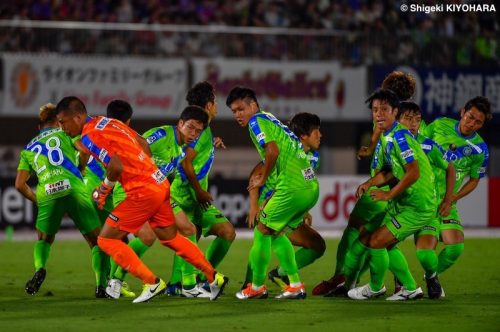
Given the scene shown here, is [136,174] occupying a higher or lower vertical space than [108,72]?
lower

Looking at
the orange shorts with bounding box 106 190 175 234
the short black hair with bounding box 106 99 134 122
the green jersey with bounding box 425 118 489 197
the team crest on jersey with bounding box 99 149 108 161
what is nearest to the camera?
the team crest on jersey with bounding box 99 149 108 161

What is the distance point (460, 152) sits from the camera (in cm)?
1170

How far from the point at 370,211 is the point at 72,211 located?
10.4 ft

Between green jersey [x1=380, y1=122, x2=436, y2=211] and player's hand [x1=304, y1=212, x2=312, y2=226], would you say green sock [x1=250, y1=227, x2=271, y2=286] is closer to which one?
player's hand [x1=304, y1=212, x2=312, y2=226]

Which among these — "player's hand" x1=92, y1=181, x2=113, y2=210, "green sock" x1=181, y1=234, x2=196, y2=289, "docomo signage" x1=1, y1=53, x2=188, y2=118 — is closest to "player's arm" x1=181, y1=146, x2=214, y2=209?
"green sock" x1=181, y1=234, x2=196, y2=289

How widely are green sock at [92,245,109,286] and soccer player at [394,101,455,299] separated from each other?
3.06 meters

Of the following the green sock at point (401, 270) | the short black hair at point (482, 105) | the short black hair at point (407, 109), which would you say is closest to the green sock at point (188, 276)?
the green sock at point (401, 270)

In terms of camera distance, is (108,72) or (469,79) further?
(469,79)

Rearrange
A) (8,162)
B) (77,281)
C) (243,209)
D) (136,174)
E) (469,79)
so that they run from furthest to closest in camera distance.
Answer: (469,79)
(8,162)
(243,209)
(77,281)
(136,174)

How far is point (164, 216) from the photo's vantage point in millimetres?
9836

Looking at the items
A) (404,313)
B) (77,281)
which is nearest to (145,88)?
(77,281)

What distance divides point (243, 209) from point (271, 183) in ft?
36.5

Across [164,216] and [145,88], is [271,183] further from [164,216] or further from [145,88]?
[145,88]

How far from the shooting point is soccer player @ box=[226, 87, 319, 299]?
10.3m
